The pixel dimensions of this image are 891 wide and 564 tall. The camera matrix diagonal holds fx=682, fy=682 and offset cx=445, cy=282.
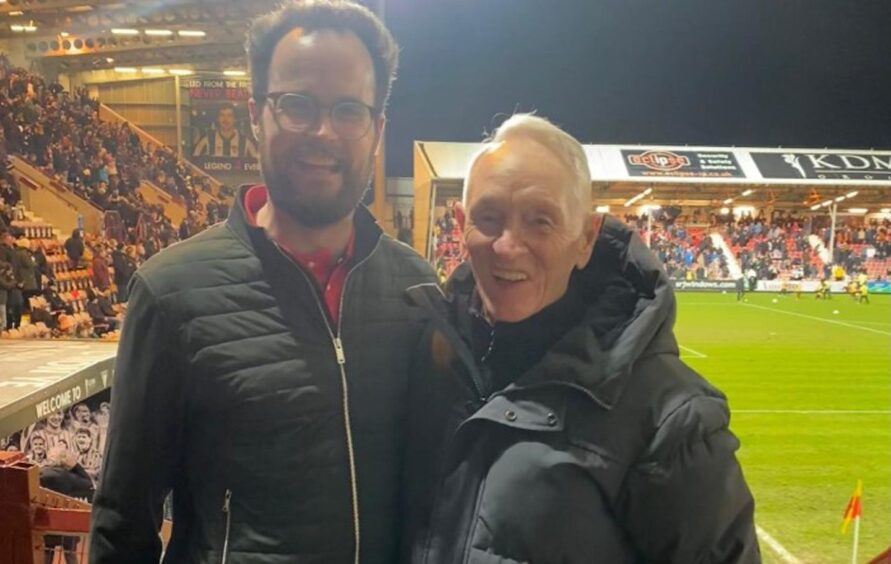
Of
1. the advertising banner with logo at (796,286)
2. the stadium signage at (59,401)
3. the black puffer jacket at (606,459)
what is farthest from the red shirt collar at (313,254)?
the advertising banner with logo at (796,286)

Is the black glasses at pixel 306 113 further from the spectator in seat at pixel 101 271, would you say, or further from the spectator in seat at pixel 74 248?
the spectator in seat at pixel 74 248

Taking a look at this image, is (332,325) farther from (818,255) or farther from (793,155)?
(818,255)

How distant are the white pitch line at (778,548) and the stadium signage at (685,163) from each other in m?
13.1

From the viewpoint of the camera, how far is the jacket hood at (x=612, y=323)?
945 mm

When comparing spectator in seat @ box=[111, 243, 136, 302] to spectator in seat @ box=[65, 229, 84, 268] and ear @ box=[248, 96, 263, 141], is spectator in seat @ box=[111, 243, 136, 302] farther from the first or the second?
ear @ box=[248, 96, 263, 141]

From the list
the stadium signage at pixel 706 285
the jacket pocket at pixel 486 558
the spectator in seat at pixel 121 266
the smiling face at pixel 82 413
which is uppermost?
the jacket pocket at pixel 486 558

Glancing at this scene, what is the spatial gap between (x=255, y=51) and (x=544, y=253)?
616 mm

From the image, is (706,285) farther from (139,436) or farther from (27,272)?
(139,436)

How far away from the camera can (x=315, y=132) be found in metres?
1.14

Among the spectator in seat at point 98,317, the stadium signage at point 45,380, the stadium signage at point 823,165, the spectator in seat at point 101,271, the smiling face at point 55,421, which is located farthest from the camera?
the stadium signage at point 823,165

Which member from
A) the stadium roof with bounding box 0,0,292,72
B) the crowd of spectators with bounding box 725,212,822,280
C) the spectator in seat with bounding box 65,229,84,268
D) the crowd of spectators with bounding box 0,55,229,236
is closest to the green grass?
the crowd of spectators with bounding box 0,55,229,236

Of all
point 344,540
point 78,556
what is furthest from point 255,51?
point 78,556

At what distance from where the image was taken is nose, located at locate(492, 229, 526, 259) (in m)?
1.04

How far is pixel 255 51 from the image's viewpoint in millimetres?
1185
